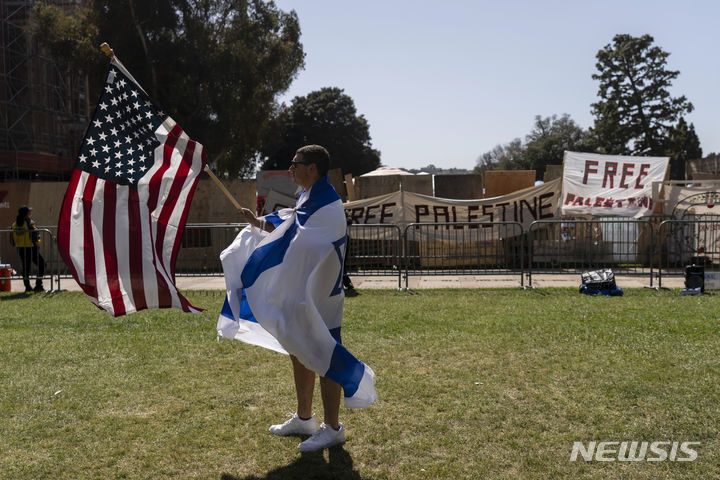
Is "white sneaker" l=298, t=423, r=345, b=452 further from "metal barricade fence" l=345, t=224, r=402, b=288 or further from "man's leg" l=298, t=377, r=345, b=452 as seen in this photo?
"metal barricade fence" l=345, t=224, r=402, b=288

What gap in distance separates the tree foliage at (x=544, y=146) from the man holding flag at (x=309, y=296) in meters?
63.9

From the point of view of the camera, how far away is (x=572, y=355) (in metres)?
6.40

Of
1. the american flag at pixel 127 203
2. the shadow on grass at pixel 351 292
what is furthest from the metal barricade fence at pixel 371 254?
the american flag at pixel 127 203

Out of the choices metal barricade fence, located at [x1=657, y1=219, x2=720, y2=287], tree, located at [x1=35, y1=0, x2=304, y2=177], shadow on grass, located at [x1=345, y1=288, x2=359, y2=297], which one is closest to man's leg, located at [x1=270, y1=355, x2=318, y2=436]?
shadow on grass, located at [x1=345, y1=288, x2=359, y2=297]

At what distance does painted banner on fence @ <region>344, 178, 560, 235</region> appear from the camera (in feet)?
51.1

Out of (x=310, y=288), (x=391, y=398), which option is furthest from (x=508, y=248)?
(x=310, y=288)

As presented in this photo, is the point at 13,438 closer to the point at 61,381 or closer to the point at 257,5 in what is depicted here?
the point at 61,381

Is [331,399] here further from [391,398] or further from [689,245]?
[689,245]

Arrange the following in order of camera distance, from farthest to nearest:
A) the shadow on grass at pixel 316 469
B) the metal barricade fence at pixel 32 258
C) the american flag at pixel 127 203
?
1. the metal barricade fence at pixel 32 258
2. the american flag at pixel 127 203
3. the shadow on grass at pixel 316 469

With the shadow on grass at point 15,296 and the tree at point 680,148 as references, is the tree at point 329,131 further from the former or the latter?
the shadow on grass at point 15,296

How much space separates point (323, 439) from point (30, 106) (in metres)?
36.0

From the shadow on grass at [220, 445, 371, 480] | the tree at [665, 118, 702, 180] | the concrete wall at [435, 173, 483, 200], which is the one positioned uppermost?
the tree at [665, 118, 702, 180]

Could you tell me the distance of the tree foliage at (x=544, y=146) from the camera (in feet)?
238

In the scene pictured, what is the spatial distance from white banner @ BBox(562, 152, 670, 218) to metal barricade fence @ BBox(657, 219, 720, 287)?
1464 mm
